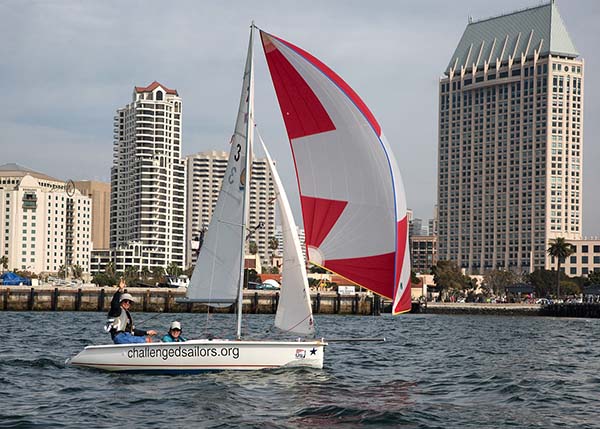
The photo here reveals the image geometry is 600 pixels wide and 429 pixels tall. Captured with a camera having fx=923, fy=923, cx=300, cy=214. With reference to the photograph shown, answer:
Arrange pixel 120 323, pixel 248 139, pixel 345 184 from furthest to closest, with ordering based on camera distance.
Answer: pixel 248 139, pixel 120 323, pixel 345 184

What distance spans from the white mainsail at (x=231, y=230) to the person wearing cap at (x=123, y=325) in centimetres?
170

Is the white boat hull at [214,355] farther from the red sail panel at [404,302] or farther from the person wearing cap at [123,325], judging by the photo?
the red sail panel at [404,302]

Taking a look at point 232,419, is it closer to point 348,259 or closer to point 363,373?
point 348,259

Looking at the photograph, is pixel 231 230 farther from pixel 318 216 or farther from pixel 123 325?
pixel 123 325

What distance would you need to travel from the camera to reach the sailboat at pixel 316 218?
892 inches

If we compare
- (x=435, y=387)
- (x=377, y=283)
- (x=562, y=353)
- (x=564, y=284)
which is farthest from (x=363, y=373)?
(x=564, y=284)

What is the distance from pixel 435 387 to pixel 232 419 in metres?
7.51

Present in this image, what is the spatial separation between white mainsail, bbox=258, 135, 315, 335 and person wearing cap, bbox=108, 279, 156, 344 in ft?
11.7

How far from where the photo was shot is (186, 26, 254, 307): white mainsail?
2477 centimetres

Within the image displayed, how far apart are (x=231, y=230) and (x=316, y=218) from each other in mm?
2901

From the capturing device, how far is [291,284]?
24.4m

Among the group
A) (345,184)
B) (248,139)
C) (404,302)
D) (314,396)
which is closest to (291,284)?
(404,302)

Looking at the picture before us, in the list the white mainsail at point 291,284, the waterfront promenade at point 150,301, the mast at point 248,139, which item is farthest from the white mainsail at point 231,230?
the waterfront promenade at point 150,301

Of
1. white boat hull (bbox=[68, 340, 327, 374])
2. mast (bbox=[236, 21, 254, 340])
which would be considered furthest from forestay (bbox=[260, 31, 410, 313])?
white boat hull (bbox=[68, 340, 327, 374])
